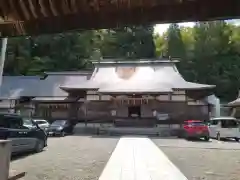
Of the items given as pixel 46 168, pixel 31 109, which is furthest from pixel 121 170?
pixel 31 109

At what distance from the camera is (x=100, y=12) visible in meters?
4.45

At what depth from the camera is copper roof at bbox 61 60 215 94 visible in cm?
2739

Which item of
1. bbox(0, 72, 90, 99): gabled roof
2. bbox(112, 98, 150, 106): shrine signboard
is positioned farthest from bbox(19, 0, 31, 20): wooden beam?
bbox(0, 72, 90, 99): gabled roof

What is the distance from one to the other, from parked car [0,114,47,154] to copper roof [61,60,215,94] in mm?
14186

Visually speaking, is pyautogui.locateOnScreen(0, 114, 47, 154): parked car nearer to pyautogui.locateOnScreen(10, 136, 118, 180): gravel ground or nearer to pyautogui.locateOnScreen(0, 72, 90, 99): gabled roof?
pyautogui.locateOnScreen(10, 136, 118, 180): gravel ground

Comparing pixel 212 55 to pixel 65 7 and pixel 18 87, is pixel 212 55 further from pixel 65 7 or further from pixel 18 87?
pixel 65 7

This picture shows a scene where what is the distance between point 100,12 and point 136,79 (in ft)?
87.7

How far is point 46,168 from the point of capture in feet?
30.1

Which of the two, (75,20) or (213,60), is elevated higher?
(213,60)

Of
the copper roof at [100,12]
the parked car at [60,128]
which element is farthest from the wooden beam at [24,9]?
the parked car at [60,128]

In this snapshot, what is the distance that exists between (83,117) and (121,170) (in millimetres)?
20518

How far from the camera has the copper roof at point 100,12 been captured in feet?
13.5

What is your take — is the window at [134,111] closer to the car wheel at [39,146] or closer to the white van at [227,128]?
the white van at [227,128]

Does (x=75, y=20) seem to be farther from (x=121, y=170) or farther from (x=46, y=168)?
(x=46, y=168)
